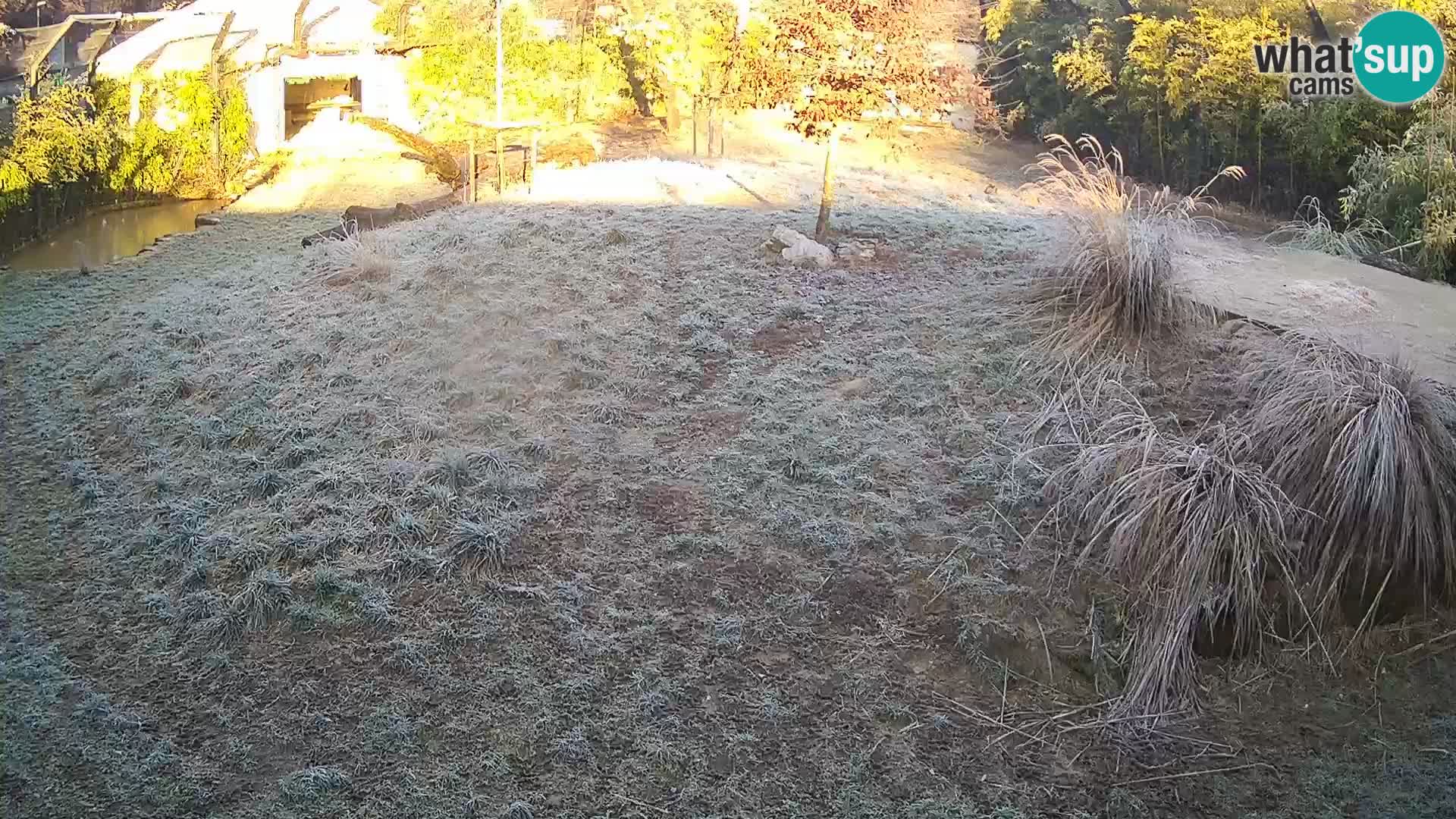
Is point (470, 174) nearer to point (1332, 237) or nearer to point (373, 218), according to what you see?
point (373, 218)

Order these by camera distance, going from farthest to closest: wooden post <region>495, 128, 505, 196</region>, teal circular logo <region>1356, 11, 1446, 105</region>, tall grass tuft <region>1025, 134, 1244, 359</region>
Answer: wooden post <region>495, 128, 505, 196</region> → teal circular logo <region>1356, 11, 1446, 105</region> → tall grass tuft <region>1025, 134, 1244, 359</region>

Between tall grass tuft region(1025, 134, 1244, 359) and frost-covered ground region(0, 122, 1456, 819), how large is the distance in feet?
0.83

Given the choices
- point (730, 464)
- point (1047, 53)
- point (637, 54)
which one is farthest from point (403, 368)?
point (637, 54)

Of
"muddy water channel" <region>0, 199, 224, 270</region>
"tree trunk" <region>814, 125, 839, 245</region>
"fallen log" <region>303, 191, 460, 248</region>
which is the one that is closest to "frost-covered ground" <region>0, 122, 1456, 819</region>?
"tree trunk" <region>814, 125, 839, 245</region>

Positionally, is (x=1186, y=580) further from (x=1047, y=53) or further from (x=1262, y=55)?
(x=1047, y=53)

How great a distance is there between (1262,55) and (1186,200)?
3299mm

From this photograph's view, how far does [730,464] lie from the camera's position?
4707mm

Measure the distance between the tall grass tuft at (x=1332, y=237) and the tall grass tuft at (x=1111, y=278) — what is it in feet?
4.78

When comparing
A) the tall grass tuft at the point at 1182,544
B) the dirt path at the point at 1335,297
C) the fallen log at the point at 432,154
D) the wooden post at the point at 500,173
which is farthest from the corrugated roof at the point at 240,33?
the tall grass tuft at the point at 1182,544

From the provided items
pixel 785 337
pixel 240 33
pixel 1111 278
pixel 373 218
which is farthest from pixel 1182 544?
pixel 240 33

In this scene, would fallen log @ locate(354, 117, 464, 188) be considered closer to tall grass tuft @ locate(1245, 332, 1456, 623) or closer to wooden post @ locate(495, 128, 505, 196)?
wooden post @ locate(495, 128, 505, 196)

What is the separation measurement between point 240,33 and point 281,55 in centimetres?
68

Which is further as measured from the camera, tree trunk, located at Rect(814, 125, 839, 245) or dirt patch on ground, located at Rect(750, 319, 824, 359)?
tree trunk, located at Rect(814, 125, 839, 245)

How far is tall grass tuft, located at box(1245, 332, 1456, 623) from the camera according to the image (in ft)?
Answer: 12.6
